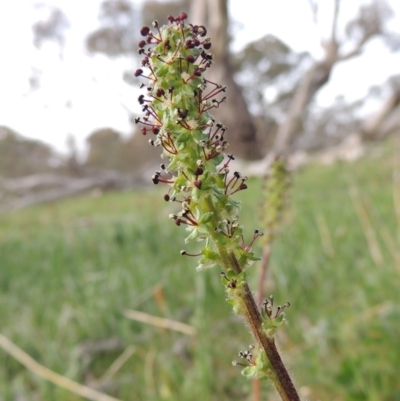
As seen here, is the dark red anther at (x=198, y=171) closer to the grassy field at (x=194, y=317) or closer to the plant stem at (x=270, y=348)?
the plant stem at (x=270, y=348)

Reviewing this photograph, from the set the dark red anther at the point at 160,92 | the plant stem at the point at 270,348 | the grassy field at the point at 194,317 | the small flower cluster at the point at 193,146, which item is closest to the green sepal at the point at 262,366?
the plant stem at the point at 270,348

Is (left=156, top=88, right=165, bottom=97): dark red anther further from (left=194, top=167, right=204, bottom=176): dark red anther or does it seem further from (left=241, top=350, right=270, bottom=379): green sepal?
(left=241, top=350, right=270, bottom=379): green sepal

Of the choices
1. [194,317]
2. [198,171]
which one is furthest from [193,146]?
[194,317]

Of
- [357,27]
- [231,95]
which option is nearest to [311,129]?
[357,27]

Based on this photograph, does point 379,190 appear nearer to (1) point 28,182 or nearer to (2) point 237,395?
(2) point 237,395

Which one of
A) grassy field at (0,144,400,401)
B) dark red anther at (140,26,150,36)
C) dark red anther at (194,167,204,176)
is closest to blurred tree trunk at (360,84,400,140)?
grassy field at (0,144,400,401)

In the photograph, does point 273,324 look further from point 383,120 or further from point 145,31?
point 383,120

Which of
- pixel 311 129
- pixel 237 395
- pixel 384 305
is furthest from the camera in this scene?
pixel 311 129
